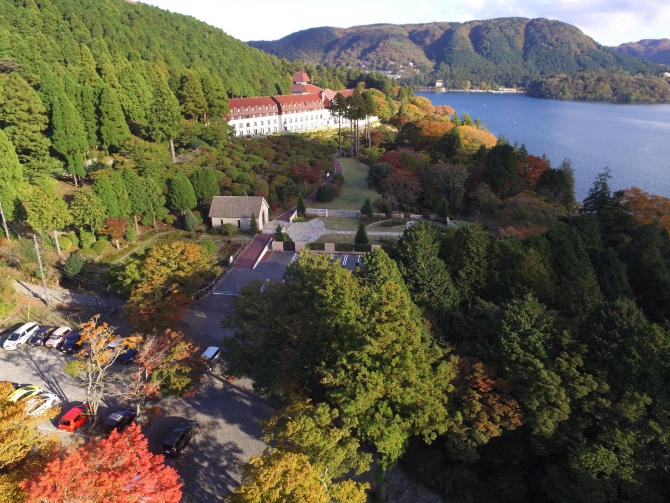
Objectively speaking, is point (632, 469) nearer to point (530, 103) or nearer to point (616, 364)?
point (616, 364)

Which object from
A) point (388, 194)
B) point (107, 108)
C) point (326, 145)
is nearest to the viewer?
point (107, 108)

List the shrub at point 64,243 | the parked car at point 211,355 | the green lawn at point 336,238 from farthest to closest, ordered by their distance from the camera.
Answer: the green lawn at point 336,238 → the shrub at point 64,243 → the parked car at point 211,355

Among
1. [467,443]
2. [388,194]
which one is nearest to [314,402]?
[467,443]

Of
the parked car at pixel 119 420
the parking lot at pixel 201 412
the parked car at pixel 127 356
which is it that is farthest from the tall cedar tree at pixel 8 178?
the parked car at pixel 119 420

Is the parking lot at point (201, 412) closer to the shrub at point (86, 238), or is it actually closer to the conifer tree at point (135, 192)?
the shrub at point (86, 238)

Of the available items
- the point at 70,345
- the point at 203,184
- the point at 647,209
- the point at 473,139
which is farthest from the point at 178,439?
the point at 473,139
